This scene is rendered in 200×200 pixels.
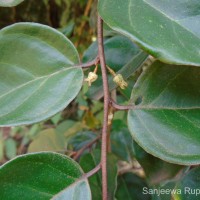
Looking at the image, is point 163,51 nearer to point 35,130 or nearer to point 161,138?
point 161,138

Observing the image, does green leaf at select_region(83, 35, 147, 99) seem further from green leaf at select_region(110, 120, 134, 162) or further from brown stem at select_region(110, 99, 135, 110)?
green leaf at select_region(110, 120, 134, 162)

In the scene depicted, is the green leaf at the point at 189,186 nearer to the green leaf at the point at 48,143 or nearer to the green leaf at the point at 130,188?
the green leaf at the point at 130,188

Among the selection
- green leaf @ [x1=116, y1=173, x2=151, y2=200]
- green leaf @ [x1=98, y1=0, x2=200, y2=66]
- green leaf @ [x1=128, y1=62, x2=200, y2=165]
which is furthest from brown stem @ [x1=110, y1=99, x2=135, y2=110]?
green leaf @ [x1=116, y1=173, x2=151, y2=200]

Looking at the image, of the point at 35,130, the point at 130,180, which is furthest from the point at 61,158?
the point at 35,130

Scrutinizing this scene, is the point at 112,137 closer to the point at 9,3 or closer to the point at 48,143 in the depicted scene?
the point at 48,143

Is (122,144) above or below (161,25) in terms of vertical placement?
below

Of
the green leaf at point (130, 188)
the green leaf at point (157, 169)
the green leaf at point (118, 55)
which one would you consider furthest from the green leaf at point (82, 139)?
the green leaf at point (157, 169)

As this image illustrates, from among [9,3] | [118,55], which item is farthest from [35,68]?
[118,55]
